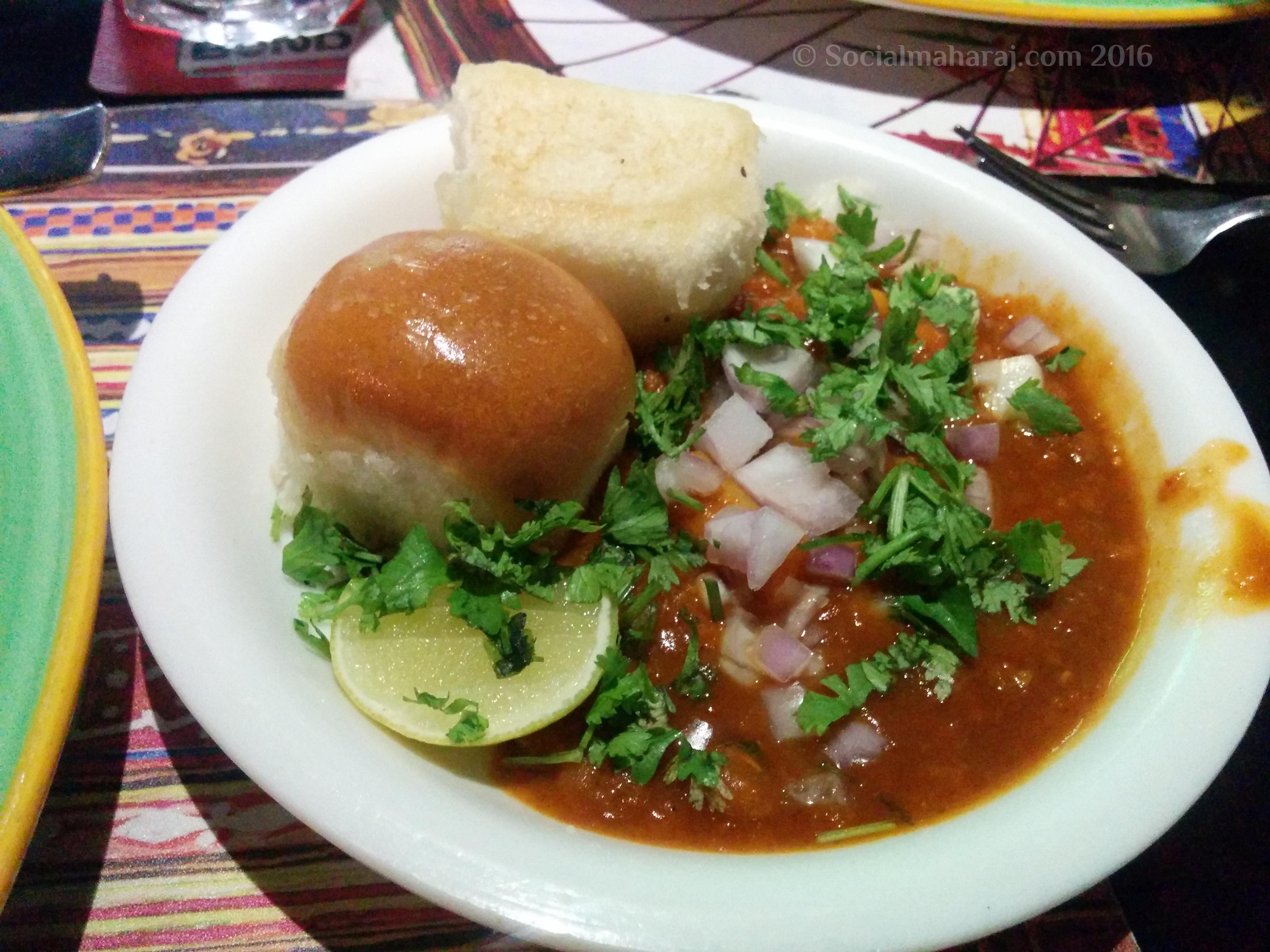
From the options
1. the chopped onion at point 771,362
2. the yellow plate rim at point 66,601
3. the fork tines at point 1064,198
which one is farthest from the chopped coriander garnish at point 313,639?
the fork tines at point 1064,198

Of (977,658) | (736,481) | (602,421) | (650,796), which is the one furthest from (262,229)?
(977,658)

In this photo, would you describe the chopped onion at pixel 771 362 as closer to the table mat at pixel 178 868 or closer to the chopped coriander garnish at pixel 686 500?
the chopped coriander garnish at pixel 686 500

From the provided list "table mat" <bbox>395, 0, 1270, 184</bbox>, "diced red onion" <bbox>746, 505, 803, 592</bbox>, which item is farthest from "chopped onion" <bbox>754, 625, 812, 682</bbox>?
"table mat" <bbox>395, 0, 1270, 184</bbox>

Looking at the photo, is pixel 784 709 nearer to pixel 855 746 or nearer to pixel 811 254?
pixel 855 746

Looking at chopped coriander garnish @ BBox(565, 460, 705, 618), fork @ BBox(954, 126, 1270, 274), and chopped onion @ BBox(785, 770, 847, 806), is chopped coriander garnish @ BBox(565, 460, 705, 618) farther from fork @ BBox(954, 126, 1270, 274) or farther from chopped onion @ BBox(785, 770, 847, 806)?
fork @ BBox(954, 126, 1270, 274)

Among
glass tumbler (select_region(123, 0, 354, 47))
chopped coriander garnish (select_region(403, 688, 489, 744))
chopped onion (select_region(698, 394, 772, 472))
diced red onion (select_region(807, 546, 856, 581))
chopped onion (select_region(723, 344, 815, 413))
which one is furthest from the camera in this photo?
glass tumbler (select_region(123, 0, 354, 47))
